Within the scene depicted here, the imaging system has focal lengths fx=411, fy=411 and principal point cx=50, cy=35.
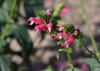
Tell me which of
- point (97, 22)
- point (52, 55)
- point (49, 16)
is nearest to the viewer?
point (49, 16)

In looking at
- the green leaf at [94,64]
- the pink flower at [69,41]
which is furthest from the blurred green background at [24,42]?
the pink flower at [69,41]

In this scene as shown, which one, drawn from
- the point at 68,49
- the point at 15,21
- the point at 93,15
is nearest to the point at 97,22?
the point at 93,15

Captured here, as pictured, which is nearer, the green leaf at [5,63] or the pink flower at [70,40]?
the pink flower at [70,40]

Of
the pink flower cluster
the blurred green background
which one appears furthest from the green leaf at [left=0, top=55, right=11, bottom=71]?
the pink flower cluster

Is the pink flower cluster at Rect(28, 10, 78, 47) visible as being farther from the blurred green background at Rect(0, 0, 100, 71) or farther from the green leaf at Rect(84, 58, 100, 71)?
the blurred green background at Rect(0, 0, 100, 71)

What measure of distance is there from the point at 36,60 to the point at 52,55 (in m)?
0.21

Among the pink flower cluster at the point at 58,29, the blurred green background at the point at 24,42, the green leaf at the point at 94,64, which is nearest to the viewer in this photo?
the pink flower cluster at the point at 58,29

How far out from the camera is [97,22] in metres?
4.92

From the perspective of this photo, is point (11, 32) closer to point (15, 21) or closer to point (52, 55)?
point (15, 21)

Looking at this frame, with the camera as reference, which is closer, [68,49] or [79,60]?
[68,49]

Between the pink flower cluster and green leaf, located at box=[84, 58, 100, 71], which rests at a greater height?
the pink flower cluster

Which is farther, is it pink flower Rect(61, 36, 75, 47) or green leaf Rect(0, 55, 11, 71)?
green leaf Rect(0, 55, 11, 71)

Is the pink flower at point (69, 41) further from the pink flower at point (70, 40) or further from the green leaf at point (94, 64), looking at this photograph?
the green leaf at point (94, 64)

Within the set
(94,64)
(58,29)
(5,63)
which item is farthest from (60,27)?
(5,63)
